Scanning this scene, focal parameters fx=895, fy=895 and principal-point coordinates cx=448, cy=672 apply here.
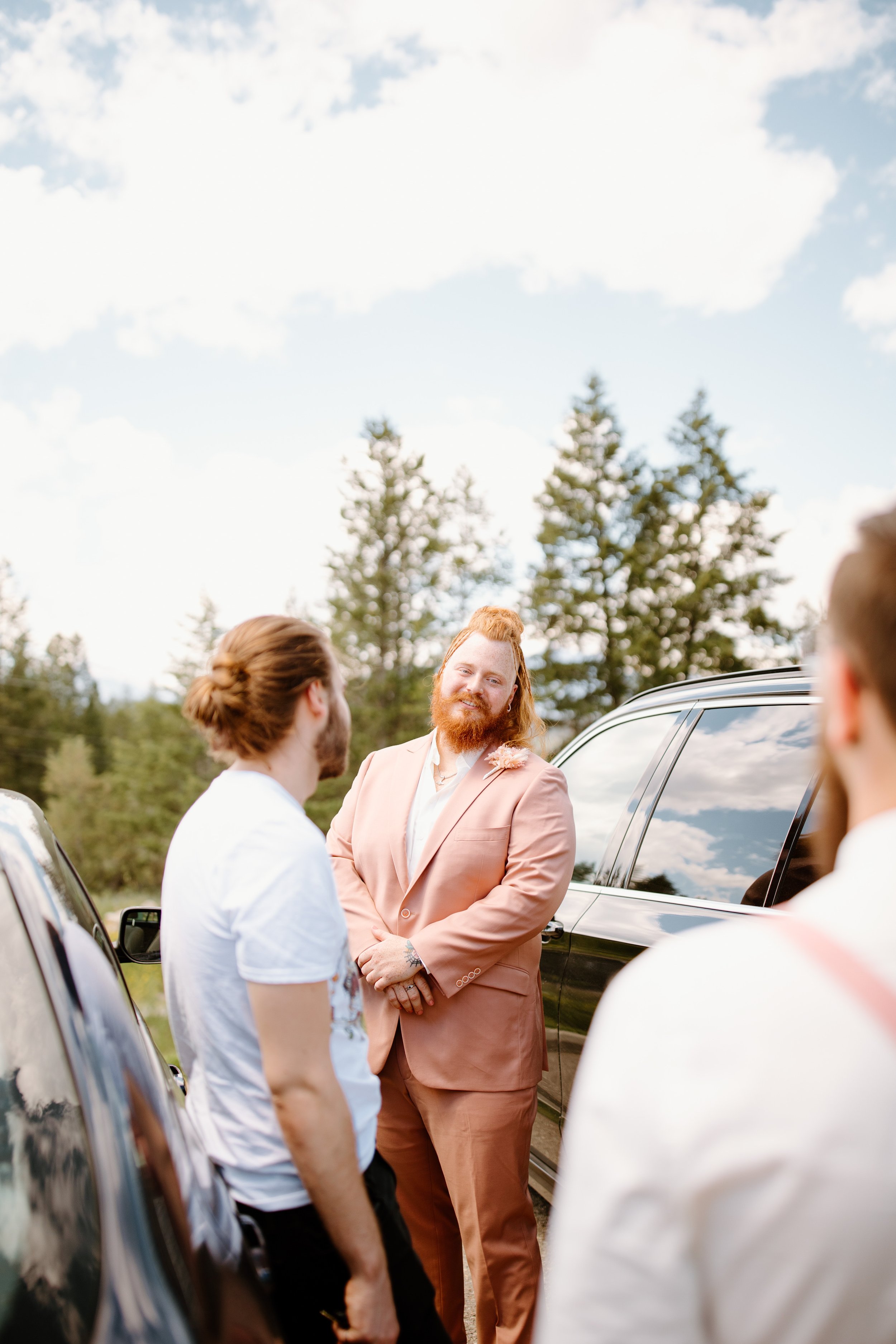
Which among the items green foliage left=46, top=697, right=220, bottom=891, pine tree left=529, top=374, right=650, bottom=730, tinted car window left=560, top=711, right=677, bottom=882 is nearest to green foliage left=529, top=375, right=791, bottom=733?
pine tree left=529, top=374, right=650, bottom=730

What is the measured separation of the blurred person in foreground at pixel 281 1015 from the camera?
1450 mm

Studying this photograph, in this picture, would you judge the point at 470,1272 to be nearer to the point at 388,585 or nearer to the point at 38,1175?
the point at 38,1175

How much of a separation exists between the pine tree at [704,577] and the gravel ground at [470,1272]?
26203 mm

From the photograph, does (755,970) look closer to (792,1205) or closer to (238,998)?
(792,1205)

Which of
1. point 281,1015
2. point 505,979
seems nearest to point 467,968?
point 505,979

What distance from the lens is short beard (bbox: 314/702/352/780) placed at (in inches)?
68.7

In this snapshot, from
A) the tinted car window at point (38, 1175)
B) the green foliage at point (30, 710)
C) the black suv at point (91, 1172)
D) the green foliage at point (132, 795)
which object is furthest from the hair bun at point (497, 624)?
the green foliage at point (30, 710)

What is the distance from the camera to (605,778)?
3.76m

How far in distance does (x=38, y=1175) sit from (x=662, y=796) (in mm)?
2338

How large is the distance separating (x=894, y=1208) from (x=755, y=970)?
0.21 meters

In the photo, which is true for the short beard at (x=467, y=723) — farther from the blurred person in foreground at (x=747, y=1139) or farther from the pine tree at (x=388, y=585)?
the pine tree at (x=388, y=585)

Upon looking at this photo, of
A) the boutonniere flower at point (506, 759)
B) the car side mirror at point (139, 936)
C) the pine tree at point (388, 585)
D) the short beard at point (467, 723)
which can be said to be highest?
the pine tree at point (388, 585)

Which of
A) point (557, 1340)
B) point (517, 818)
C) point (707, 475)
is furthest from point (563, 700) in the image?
point (557, 1340)

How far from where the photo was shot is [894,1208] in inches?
29.6
